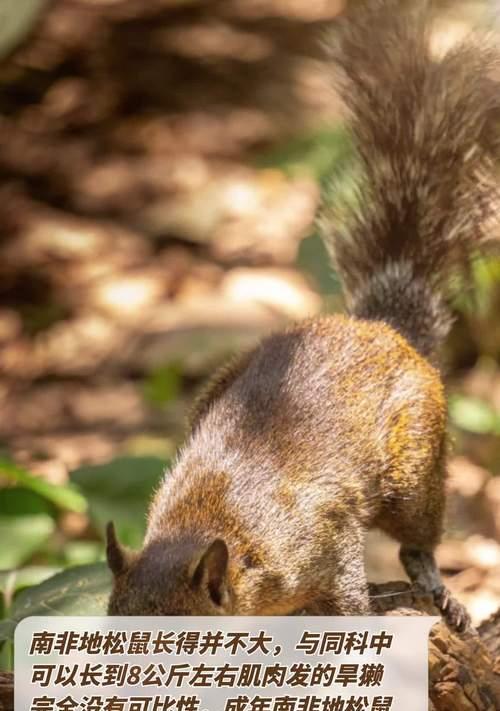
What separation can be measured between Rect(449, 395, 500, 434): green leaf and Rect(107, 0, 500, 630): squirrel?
5.31ft

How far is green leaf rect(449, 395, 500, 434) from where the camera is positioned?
591cm

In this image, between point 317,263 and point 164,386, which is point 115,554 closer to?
point 317,263

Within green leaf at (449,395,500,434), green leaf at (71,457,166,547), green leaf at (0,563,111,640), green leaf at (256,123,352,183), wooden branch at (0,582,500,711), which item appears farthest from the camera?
green leaf at (256,123,352,183)

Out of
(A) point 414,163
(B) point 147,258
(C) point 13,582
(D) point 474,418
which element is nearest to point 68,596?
(C) point 13,582

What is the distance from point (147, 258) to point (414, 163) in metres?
3.58

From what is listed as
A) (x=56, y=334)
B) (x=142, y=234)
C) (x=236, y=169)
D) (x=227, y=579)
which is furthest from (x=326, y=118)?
→ (x=227, y=579)

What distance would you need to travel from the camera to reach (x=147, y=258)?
770 centimetres

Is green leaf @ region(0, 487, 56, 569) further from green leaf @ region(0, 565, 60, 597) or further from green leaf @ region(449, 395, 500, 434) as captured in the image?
green leaf @ region(449, 395, 500, 434)

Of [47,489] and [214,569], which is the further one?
[47,489]

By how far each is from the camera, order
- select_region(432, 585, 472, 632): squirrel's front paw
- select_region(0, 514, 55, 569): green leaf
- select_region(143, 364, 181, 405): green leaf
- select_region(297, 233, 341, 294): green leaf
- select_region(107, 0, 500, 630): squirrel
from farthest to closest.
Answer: select_region(143, 364, 181, 405): green leaf, select_region(297, 233, 341, 294): green leaf, select_region(0, 514, 55, 569): green leaf, select_region(432, 585, 472, 632): squirrel's front paw, select_region(107, 0, 500, 630): squirrel

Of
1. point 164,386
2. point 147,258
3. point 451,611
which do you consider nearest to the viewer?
point 451,611

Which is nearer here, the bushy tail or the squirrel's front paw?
the squirrel's front paw

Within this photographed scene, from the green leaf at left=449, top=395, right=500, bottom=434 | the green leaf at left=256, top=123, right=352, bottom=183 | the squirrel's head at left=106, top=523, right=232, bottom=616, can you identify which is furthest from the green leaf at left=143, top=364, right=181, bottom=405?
the squirrel's head at left=106, top=523, right=232, bottom=616

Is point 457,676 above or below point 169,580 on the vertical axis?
below
